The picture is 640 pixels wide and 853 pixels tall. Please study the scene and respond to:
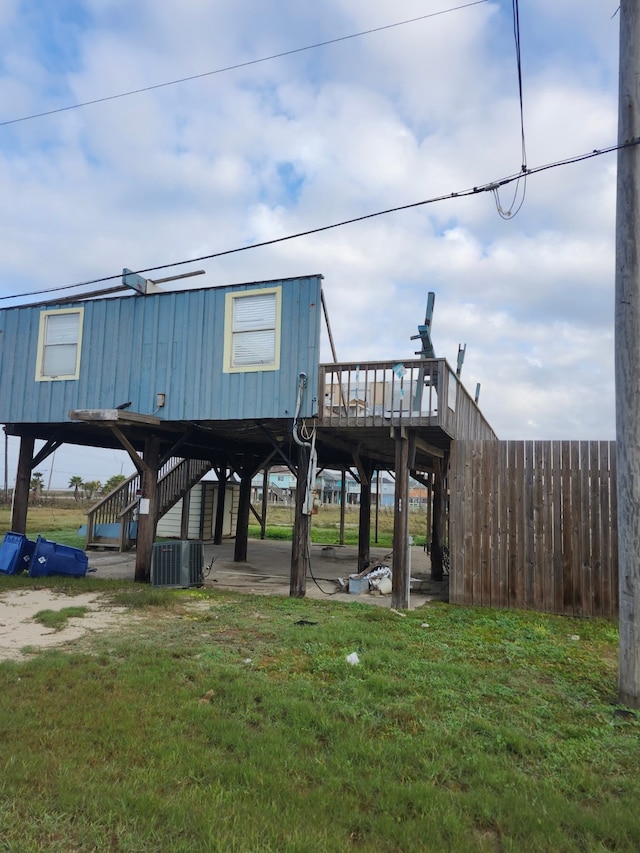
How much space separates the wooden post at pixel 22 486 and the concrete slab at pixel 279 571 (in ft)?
6.09

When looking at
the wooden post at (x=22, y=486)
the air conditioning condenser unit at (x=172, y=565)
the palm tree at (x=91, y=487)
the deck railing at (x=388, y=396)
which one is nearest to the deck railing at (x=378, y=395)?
the deck railing at (x=388, y=396)

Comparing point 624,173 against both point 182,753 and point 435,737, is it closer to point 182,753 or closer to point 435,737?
point 435,737

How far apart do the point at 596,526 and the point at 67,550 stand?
9213 millimetres

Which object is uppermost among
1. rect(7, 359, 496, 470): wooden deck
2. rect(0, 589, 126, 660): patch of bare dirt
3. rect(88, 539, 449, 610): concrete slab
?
rect(7, 359, 496, 470): wooden deck

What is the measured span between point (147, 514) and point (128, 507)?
6.09 m

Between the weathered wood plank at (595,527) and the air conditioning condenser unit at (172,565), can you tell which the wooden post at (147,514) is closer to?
the air conditioning condenser unit at (172,565)

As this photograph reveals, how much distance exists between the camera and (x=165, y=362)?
36.9 ft

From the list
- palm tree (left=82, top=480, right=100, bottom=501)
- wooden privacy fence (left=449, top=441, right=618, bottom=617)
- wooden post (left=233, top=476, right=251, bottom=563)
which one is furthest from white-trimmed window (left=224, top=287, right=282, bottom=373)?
palm tree (left=82, top=480, right=100, bottom=501)

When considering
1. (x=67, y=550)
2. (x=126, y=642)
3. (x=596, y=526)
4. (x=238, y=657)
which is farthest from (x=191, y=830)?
(x=67, y=550)

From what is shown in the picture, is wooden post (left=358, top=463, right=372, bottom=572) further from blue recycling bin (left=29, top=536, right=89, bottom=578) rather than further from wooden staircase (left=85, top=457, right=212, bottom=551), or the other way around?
blue recycling bin (left=29, top=536, right=89, bottom=578)

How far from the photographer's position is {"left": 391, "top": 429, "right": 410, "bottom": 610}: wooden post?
9562mm

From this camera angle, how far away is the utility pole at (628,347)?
4.96 meters

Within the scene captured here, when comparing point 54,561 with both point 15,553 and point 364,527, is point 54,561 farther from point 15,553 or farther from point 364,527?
point 364,527

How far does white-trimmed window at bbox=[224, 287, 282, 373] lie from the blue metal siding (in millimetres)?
118
